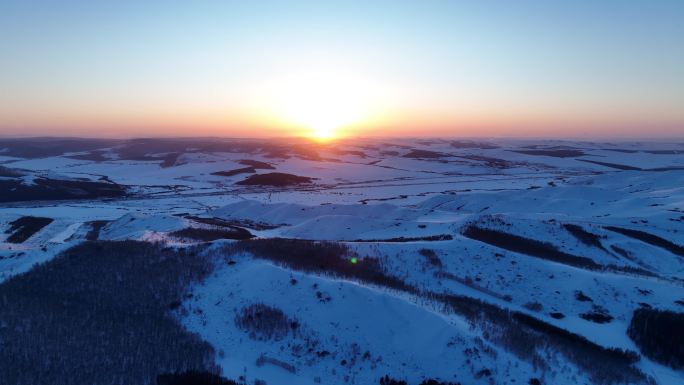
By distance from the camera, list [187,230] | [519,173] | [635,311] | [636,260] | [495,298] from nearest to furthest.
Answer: [635,311], [495,298], [636,260], [187,230], [519,173]

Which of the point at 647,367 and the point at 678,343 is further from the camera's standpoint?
the point at 678,343

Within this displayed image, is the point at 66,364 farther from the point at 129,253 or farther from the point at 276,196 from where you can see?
the point at 276,196

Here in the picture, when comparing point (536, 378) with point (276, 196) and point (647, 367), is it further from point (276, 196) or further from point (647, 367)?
point (276, 196)

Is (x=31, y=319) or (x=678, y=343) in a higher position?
(x=31, y=319)

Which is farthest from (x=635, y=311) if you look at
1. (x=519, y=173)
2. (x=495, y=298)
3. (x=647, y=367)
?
(x=519, y=173)

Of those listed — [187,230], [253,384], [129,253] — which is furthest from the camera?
[187,230]

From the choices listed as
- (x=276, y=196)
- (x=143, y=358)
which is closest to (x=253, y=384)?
(x=143, y=358)
